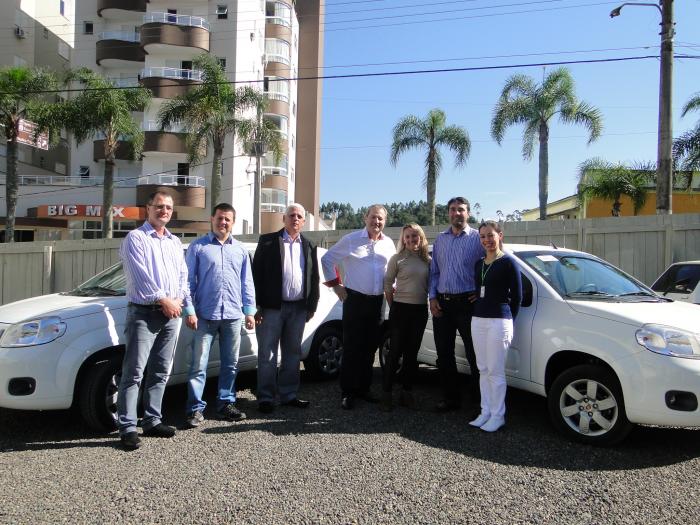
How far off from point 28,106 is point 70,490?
26.9m

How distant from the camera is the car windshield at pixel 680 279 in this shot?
790 centimetres

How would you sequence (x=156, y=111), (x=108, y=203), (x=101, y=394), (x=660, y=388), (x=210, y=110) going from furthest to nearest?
(x=156, y=111), (x=108, y=203), (x=210, y=110), (x=101, y=394), (x=660, y=388)

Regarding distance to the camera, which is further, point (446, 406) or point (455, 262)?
point (446, 406)

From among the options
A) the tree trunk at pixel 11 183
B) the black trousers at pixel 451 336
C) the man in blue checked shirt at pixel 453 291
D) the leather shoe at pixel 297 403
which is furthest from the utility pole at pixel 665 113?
the tree trunk at pixel 11 183

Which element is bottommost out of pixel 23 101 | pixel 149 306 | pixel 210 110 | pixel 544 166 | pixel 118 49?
pixel 149 306

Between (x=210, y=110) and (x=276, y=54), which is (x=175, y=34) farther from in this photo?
(x=210, y=110)

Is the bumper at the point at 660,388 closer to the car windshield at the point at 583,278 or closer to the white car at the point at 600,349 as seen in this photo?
the white car at the point at 600,349

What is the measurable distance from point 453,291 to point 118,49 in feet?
121

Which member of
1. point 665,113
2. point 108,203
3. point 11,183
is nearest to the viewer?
point 665,113

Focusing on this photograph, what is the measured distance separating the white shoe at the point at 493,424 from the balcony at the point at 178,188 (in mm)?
30384

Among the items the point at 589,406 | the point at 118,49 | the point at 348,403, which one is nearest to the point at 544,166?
the point at 348,403

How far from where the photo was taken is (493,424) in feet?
16.7

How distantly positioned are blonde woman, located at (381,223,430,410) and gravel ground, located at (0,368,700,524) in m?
0.54

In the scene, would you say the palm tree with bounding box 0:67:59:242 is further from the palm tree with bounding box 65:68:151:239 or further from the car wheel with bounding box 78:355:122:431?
the car wheel with bounding box 78:355:122:431
